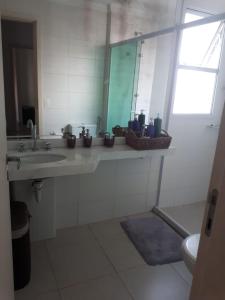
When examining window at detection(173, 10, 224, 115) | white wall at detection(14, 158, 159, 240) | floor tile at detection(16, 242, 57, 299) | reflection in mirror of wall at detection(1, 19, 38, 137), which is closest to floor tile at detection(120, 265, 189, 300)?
floor tile at detection(16, 242, 57, 299)

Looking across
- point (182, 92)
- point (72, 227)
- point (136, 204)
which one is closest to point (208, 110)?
point (182, 92)

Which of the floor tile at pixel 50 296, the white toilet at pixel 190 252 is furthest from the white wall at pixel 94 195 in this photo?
the white toilet at pixel 190 252

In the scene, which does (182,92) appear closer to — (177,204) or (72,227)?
(177,204)

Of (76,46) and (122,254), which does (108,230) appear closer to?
(122,254)

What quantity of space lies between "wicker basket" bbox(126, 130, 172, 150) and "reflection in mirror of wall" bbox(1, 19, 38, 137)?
2.82 feet

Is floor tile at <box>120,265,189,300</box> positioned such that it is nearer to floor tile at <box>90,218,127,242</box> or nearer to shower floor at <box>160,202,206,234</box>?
floor tile at <box>90,218,127,242</box>

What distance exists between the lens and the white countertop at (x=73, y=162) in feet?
5.36

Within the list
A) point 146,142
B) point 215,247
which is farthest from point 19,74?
point 215,247

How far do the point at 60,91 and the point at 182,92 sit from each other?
52.1 inches

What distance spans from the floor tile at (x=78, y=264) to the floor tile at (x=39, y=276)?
5 centimetres

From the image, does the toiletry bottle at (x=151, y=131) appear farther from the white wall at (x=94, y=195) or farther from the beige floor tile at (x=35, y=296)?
the beige floor tile at (x=35, y=296)

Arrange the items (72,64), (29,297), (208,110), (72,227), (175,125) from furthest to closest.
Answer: (208,110) < (175,125) < (72,227) < (72,64) < (29,297)

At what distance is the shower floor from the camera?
2.57 metres

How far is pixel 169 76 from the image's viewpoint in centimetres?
250
